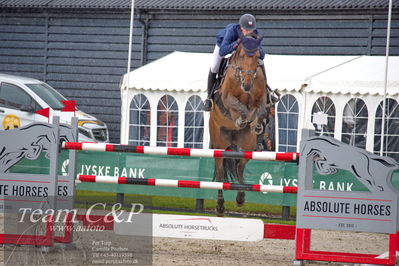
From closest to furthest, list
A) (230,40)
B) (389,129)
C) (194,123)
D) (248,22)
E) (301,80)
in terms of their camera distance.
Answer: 1. (248,22)
2. (230,40)
3. (301,80)
4. (389,129)
5. (194,123)

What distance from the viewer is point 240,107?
28.5ft

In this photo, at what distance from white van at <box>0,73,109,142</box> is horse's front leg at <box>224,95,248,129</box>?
7.20 meters

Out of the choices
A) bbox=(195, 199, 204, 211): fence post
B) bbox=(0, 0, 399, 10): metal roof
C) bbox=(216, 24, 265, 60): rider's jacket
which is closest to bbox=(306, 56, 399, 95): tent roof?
bbox=(0, 0, 399, 10): metal roof

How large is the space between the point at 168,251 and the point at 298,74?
26.3ft

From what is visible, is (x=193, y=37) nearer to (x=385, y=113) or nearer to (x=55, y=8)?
(x=55, y=8)

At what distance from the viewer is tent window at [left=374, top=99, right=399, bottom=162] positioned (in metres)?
14.6

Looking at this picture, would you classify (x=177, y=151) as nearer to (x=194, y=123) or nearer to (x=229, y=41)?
(x=229, y=41)

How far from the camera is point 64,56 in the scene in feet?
71.6

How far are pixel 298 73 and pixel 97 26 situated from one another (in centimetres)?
798

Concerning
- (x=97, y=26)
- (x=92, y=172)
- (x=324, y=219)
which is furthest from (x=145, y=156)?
(x=97, y=26)

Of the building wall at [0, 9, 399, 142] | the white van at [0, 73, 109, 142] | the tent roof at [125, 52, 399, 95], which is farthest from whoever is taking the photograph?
the building wall at [0, 9, 399, 142]

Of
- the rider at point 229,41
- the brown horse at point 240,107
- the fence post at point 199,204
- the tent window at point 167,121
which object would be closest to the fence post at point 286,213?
the fence post at point 199,204

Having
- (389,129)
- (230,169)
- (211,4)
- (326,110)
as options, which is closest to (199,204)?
(230,169)

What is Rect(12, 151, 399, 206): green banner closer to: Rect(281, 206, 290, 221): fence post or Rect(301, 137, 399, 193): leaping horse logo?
Rect(281, 206, 290, 221): fence post
